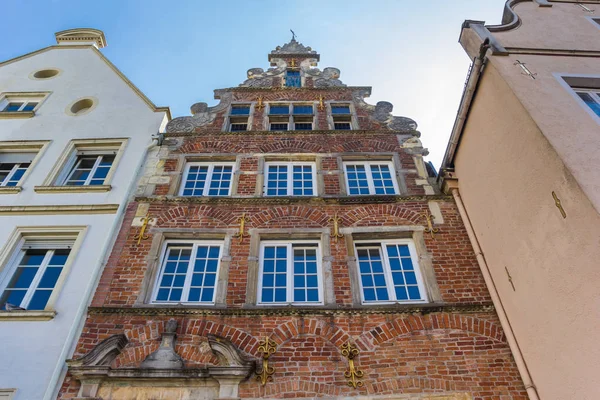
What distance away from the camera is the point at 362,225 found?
29.6 ft

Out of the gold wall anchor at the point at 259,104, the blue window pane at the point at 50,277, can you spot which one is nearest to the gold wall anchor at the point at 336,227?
the gold wall anchor at the point at 259,104

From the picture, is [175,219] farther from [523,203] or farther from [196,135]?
[523,203]

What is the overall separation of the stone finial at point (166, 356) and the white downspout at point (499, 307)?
503 centimetres

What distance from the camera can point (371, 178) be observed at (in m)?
10.4

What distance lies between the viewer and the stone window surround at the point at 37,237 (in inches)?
291

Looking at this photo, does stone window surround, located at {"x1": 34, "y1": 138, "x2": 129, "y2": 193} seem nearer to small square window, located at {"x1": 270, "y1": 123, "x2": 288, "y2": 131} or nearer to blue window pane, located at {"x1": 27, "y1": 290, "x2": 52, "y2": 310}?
blue window pane, located at {"x1": 27, "y1": 290, "x2": 52, "y2": 310}

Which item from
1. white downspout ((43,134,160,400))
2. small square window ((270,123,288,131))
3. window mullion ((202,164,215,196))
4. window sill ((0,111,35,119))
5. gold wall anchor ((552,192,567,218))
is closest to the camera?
gold wall anchor ((552,192,567,218))

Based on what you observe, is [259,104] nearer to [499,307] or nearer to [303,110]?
[303,110]

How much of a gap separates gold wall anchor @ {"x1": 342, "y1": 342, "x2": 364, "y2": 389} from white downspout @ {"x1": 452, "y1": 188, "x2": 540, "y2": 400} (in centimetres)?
234

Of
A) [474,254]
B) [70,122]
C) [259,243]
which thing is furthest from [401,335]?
[70,122]

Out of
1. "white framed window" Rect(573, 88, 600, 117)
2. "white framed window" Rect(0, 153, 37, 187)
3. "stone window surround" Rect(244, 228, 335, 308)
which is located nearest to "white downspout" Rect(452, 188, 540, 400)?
"stone window surround" Rect(244, 228, 335, 308)

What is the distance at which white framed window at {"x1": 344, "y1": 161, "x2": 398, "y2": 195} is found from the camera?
10094 mm

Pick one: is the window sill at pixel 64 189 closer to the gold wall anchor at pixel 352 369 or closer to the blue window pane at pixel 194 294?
the blue window pane at pixel 194 294

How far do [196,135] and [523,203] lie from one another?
7724mm
